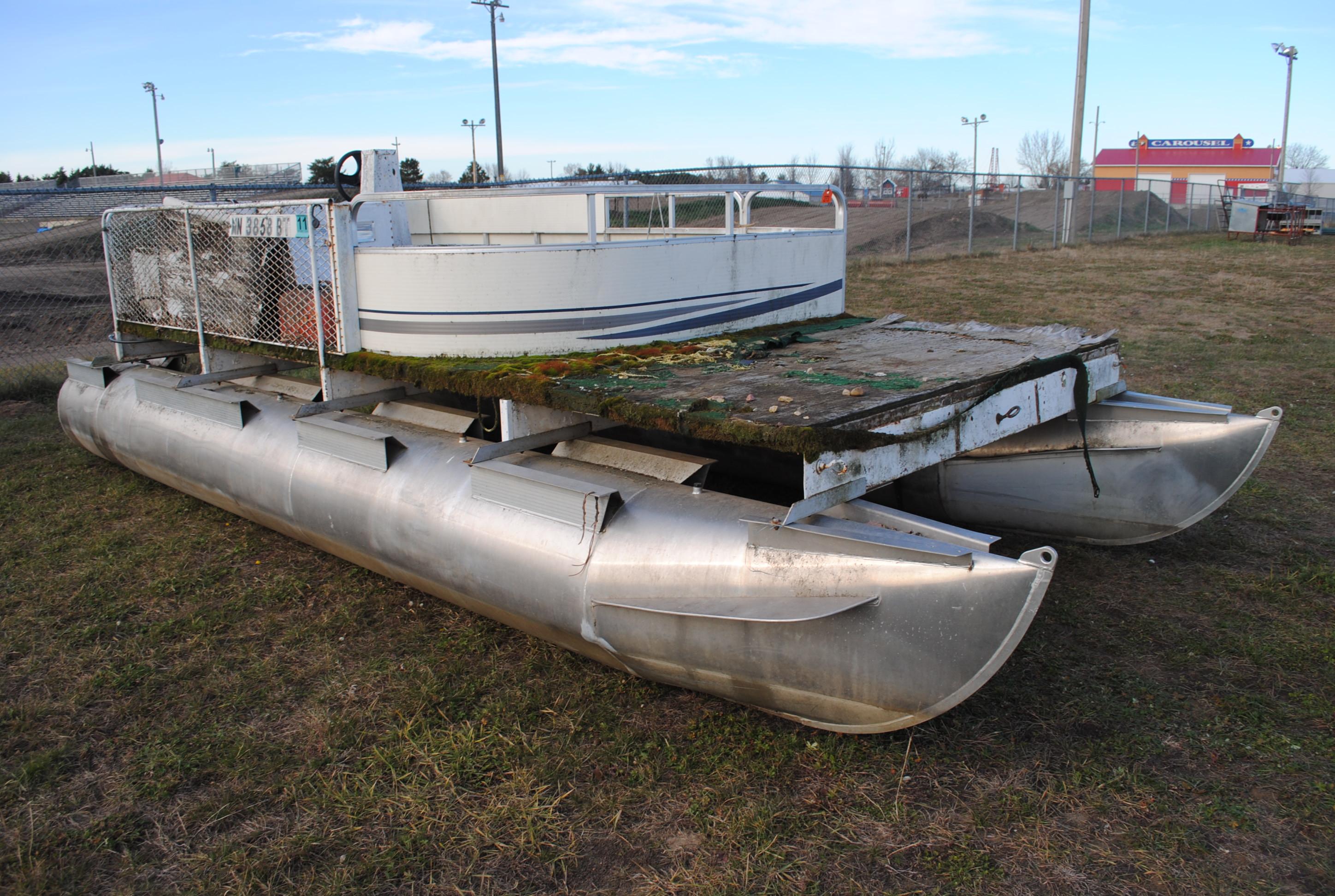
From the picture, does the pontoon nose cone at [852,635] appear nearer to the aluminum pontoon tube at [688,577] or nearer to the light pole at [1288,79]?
the aluminum pontoon tube at [688,577]

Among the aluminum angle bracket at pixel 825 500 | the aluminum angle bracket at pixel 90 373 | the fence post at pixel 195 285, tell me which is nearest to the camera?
the aluminum angle bracket at pixel 825 500

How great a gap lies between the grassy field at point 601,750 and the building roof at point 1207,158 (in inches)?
3043

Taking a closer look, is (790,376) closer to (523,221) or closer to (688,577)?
(688,577)

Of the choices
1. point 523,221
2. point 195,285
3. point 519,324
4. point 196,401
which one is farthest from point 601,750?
point 523,221

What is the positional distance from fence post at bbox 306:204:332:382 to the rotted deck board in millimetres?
145

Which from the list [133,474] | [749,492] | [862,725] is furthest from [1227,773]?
[133,474]

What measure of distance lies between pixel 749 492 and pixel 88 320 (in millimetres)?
9923

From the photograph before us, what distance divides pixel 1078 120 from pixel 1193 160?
62112mm

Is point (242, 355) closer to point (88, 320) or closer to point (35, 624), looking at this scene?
point (35, 624)

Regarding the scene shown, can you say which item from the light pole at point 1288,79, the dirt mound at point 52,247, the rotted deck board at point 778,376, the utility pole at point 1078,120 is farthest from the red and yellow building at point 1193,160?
the rotted deck board at point 778,376

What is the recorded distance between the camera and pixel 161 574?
5.27 m

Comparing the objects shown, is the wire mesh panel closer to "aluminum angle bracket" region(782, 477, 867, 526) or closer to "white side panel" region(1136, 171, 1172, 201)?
"aluminum angle bracket" region(782, 477, 867, 526)

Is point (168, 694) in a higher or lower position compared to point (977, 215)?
lower

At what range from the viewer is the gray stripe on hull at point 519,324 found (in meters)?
4.86
